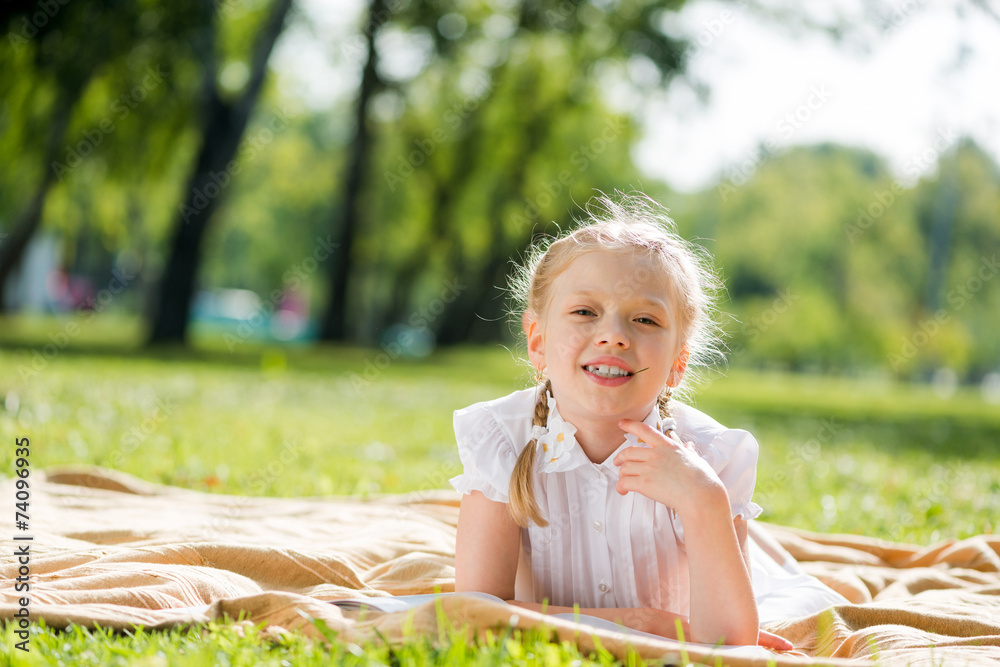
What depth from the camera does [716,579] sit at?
2.47 m

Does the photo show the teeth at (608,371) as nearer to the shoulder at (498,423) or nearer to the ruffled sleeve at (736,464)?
the shoulder at (498,423)

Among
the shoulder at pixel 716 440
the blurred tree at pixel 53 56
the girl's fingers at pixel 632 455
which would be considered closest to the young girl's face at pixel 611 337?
the girl's fingers at pixel 632 455

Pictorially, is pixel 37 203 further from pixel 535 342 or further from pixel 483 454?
pixel 483 454

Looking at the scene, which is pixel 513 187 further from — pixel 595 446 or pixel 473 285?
pixel 595 446

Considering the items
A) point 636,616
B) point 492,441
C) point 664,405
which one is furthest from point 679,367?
point 636,616

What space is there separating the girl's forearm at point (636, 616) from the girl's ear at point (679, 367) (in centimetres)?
71

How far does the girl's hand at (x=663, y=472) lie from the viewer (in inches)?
98.5

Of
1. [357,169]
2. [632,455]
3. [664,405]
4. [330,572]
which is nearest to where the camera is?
[632,455]

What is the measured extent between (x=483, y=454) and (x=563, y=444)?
242mm

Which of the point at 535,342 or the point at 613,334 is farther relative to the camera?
the point at 535,342

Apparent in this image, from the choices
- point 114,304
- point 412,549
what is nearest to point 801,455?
point 412,549

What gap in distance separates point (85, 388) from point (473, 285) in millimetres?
24566

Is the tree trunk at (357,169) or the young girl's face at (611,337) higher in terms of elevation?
the tree trunk at (357,169)

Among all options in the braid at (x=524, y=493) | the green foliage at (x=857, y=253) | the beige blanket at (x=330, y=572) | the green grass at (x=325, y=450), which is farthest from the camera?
the green foliage at (x=857, y=253)
